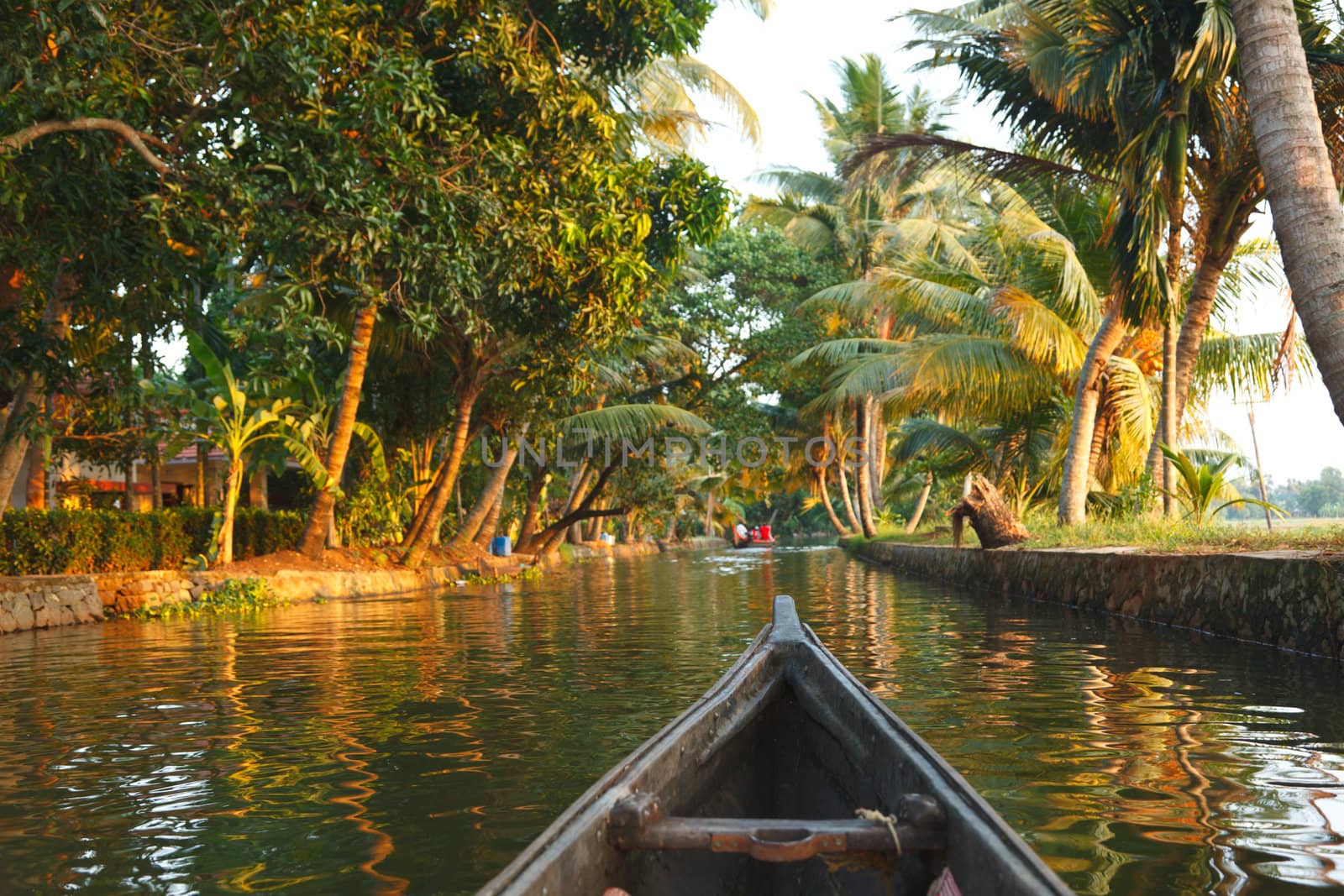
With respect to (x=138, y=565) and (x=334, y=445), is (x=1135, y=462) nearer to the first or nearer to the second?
(x=334, y=445)

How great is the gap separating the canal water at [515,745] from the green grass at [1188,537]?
3.26 ft

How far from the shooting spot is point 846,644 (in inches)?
345

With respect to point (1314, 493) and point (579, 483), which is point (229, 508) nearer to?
point (579, 483)

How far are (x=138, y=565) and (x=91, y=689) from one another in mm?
8474

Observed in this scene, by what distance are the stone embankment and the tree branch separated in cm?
546

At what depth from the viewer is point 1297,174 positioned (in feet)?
24.3

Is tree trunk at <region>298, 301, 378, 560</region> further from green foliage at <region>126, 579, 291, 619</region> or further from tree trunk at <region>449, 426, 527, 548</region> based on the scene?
tree trunk at <region>449, 426, 527, 548</region>

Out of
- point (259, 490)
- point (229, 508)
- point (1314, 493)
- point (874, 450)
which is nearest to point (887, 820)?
point (229, 508)

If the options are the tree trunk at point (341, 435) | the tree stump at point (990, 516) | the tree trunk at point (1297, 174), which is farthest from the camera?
the tree trunk at point (341, 435)

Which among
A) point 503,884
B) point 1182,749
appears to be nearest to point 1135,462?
point 1182,749

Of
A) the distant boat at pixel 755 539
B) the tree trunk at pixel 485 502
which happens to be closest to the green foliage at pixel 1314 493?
the distant boat at pixel 755 539

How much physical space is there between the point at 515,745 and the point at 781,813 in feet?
6.22

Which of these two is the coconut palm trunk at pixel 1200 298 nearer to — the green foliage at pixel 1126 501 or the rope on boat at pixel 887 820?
the green foliage at pixel 1126 501

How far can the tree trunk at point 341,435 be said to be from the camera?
1529 centimetres
